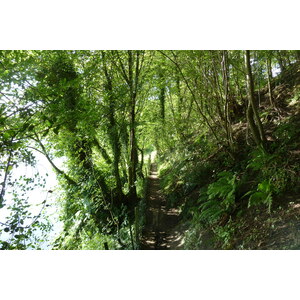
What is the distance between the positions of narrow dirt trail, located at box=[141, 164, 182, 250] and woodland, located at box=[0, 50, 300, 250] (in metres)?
0.02

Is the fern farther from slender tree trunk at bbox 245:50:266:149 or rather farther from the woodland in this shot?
slender tree trunk at bbox 245:50:266:149

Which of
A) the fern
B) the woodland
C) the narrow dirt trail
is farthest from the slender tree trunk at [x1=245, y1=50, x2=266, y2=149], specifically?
the narrow dirt trail

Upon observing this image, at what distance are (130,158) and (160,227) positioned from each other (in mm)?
2522

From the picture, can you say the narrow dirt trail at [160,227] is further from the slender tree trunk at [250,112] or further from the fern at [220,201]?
the slender tree trunk at [250,112]

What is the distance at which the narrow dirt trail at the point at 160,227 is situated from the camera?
3.15m

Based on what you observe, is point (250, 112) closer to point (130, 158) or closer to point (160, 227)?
point (160, 227)

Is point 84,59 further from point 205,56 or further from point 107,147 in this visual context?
point 205,56

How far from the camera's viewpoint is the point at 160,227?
374 centimetres

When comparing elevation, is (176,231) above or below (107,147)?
below

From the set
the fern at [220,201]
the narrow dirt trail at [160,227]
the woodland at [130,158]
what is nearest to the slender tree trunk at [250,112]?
the woodland at [130,158]

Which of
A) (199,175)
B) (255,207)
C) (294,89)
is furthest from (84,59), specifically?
(294,89)

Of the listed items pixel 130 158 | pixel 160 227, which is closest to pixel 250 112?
pixel 160 227

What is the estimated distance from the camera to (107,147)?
5.16 m
